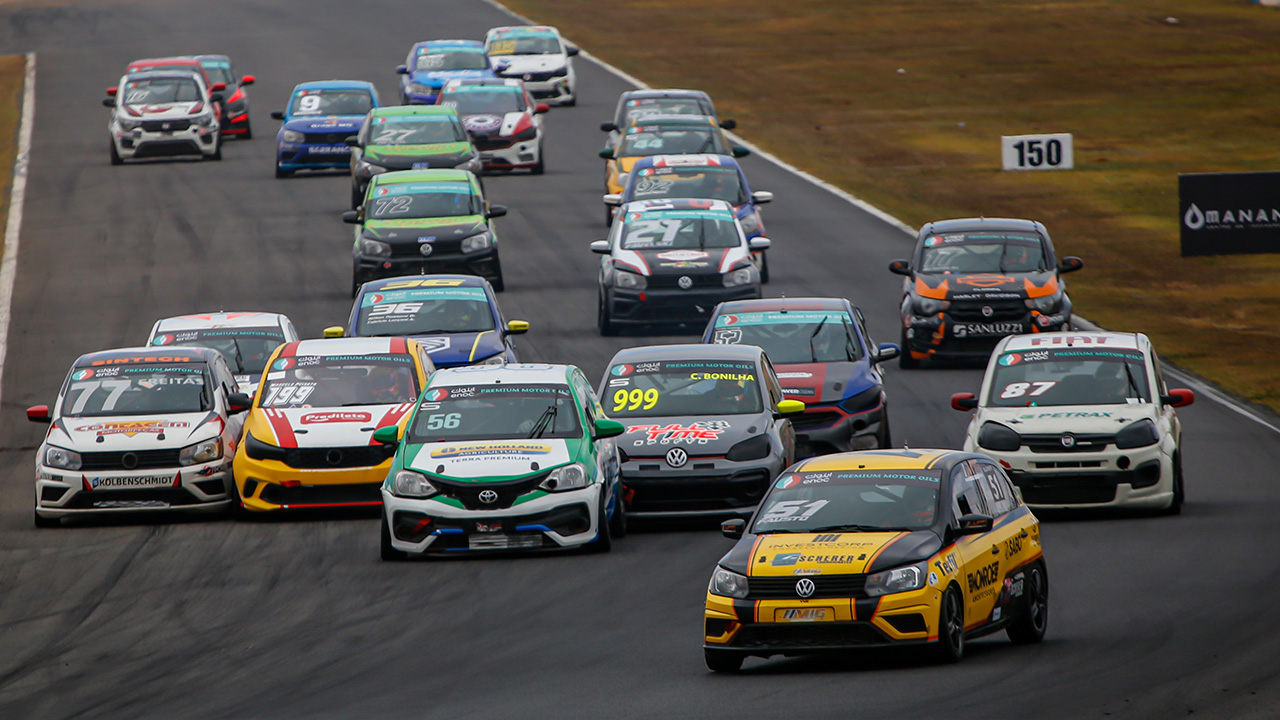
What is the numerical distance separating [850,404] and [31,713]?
10135 mm

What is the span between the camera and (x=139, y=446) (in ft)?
60.0

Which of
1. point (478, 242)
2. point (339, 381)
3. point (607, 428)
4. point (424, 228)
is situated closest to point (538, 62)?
point (478, 242)

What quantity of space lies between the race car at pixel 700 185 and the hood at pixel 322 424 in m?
12.5

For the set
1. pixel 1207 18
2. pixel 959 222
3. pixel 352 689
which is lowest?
pixel 1207 18

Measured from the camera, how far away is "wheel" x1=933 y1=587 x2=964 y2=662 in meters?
11.5

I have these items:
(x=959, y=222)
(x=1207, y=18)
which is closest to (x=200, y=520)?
(x=959, y=222)

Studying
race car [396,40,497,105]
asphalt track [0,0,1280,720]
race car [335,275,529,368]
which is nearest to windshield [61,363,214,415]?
asphalt track [0,0,1280,720]

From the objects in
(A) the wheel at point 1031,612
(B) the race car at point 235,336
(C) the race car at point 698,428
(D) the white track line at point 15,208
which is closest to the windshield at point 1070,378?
(C) the race car at point 698,428

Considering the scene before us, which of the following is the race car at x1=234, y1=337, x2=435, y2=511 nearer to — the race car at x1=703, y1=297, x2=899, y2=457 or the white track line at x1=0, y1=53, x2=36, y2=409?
the race car at x1=703, y1=297, x2=899, y2=457

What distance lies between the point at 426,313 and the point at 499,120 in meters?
17.7

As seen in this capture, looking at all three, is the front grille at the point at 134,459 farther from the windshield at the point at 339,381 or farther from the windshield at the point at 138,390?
the windshield at the point at 339,381

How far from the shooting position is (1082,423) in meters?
17.8

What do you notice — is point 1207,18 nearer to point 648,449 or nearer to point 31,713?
point 648,449

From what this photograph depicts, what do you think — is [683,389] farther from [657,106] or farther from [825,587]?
[657,106]
